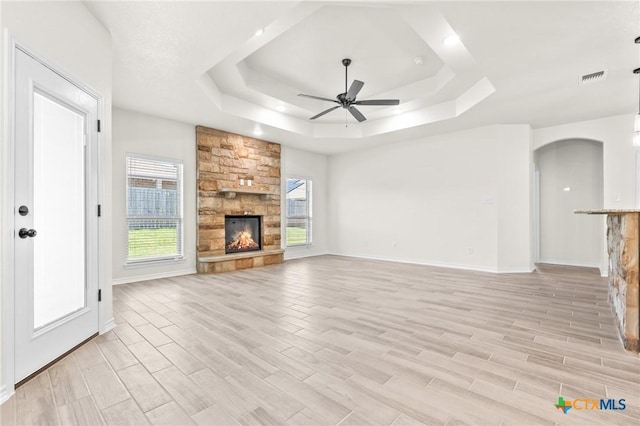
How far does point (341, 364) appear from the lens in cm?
220

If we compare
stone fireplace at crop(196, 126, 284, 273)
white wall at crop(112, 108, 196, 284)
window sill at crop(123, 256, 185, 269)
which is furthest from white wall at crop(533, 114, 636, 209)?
window sill at crop(123, 256, 185, 269)

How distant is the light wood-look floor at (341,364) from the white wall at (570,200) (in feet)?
10.0

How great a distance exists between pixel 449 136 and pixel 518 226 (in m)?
2.28

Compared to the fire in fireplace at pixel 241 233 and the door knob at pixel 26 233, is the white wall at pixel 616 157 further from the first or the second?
the door knob at pixel 26 233

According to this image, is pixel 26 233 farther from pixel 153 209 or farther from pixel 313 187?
pixel 313 187

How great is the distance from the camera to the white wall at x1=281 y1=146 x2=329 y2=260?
7.61 meters

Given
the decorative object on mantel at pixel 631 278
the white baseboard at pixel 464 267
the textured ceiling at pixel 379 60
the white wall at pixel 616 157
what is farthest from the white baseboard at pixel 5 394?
the white wall at pixel 616 157

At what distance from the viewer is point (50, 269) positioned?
2.27 m

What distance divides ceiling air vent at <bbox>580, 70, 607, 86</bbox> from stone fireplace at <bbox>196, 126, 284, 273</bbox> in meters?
5.61

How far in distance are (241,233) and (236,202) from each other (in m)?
0.73

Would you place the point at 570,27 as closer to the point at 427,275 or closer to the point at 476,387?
the point at 476,387

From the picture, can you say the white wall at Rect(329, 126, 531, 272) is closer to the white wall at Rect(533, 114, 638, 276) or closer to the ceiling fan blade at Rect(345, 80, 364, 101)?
the white wall at Rect(533, 114, 638, 276)

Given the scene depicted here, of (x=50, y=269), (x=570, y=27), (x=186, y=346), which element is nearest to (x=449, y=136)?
(x=570, y=27)

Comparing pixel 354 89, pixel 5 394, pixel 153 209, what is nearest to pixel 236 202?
pixel 153 209
